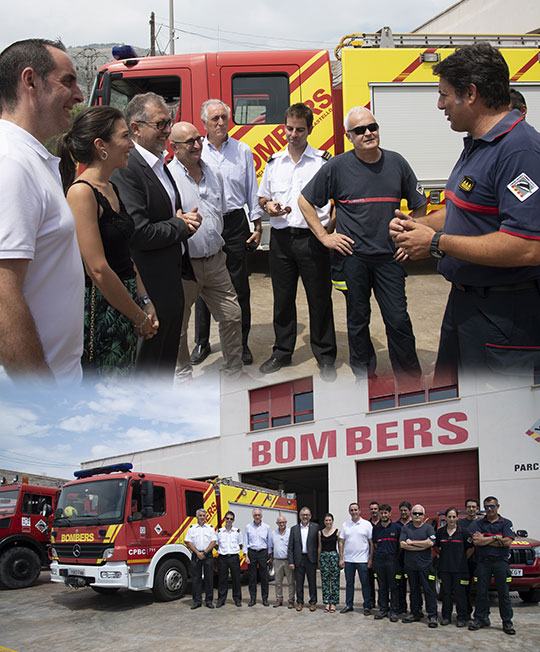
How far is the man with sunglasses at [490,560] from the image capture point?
524cm

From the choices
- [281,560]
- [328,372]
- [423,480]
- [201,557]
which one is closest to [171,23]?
[423,480]

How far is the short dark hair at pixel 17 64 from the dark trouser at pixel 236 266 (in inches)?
127

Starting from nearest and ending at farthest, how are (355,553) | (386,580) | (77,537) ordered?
1. (386,580)
2. (355,553)
3. (77,537)

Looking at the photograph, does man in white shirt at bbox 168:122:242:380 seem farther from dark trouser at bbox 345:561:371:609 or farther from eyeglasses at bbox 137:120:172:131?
dark trouser at bbox 345:561:371:609

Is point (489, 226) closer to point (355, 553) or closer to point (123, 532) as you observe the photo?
point (355, 553)

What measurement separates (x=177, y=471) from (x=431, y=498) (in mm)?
6333

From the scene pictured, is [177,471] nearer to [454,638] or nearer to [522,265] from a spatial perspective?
[454,638]

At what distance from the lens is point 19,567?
8.97 meters

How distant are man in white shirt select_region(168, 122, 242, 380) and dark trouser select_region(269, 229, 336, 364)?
457 mm

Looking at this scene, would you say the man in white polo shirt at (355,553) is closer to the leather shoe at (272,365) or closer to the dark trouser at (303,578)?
the dark trouser at (303,578)

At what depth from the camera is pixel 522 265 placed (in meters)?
2.05

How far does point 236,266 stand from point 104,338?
8.91ft

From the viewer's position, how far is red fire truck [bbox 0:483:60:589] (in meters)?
8.89

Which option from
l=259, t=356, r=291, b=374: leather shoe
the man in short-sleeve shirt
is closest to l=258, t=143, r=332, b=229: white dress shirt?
l=259, t=356, r=291, b=374: leather shoe
